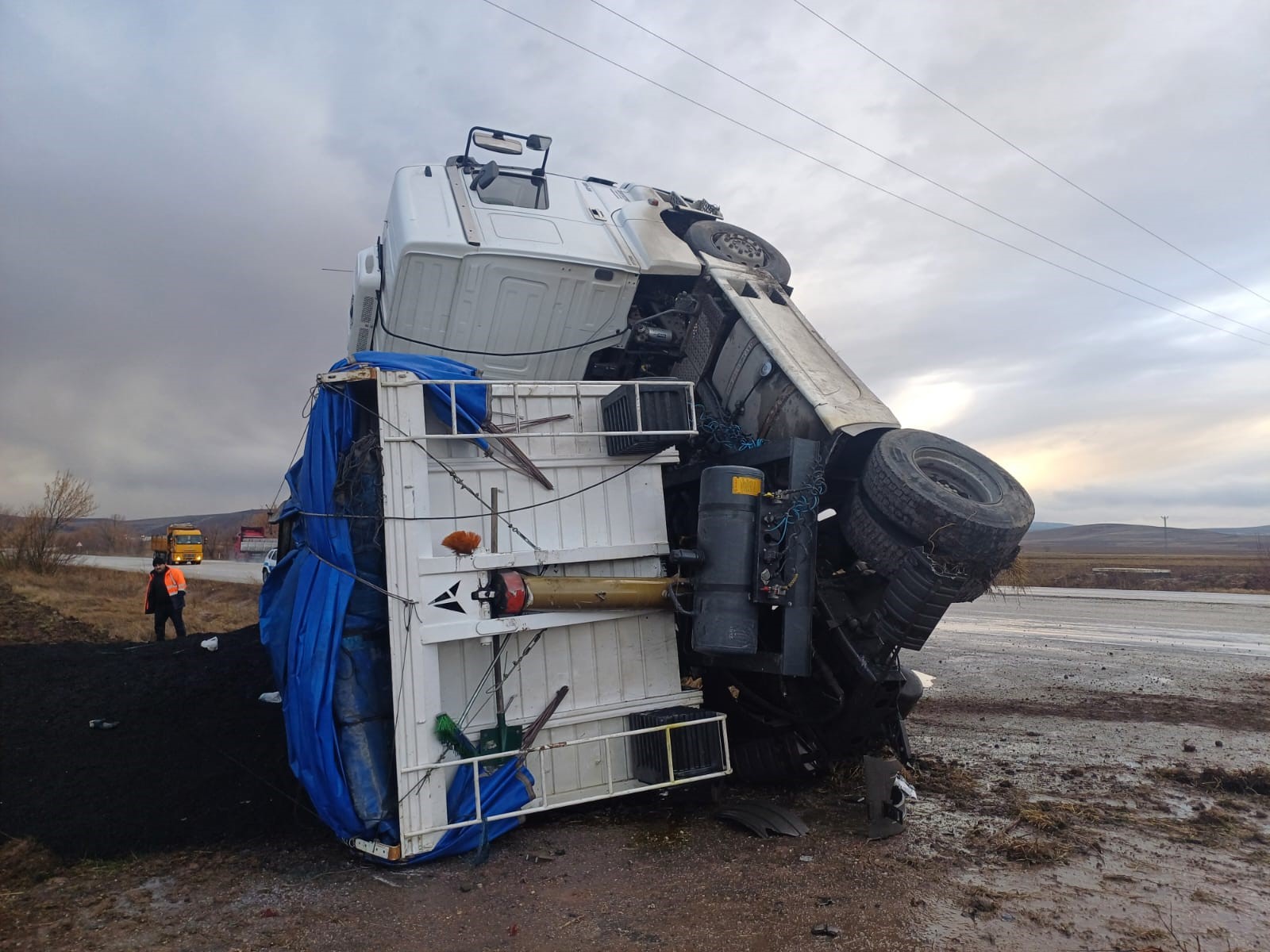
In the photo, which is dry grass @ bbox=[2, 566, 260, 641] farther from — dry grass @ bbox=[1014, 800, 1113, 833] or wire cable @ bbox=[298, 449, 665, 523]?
dry grass @ bbox=[1014, 800, 1113, 833]

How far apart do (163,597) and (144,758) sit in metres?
7.41

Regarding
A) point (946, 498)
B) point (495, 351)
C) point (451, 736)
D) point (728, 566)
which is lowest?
point (451, 736)

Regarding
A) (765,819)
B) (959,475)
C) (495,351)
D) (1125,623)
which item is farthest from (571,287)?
(1125,623)

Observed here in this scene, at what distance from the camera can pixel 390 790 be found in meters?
4.49

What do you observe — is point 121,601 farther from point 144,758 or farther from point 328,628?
point 328,628

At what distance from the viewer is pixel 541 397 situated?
5.34 meters

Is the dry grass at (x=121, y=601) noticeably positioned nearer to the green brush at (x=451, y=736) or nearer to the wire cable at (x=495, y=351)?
the wire cable at (x=495, y=351)

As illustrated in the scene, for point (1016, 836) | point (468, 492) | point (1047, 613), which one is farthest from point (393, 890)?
point (1047, 613)

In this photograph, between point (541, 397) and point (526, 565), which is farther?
point (541, 397)

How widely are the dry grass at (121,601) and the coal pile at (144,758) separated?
229 inches

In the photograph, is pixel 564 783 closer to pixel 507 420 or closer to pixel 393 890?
pixel 393 890

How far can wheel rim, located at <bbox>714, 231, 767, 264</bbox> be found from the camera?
291 inches

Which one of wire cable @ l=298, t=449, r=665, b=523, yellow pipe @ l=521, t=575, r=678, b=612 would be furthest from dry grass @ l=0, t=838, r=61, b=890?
yellow pipe @ l=521, t=575, r=678, b=612

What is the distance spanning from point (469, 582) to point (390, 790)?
1201mm
